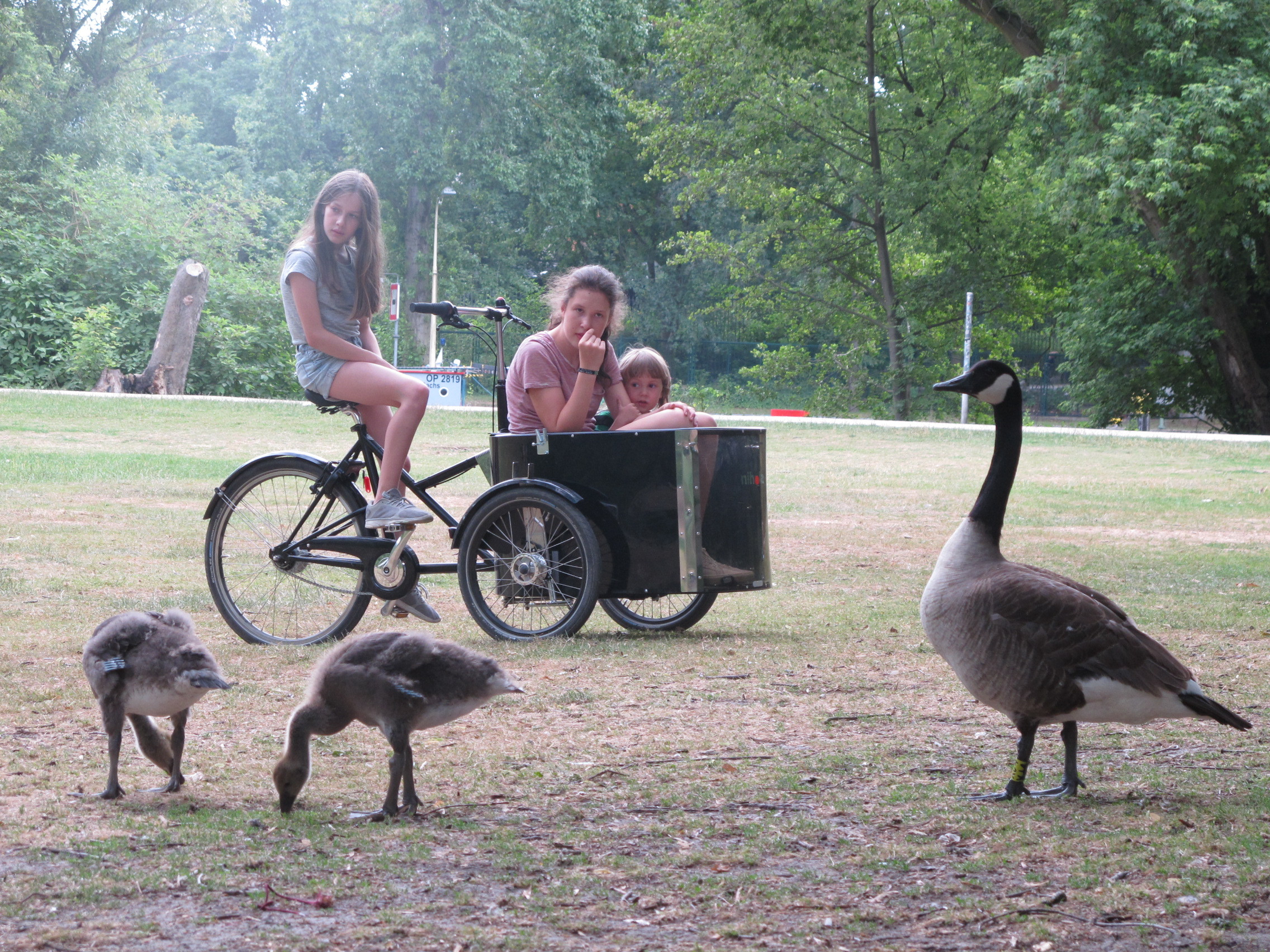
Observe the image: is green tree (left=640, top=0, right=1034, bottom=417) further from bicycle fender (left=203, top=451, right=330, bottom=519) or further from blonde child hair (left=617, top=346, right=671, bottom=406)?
bicycle fender (left=203, top=451, right=330, bottom=519)

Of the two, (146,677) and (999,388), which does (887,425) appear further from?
(146,677)

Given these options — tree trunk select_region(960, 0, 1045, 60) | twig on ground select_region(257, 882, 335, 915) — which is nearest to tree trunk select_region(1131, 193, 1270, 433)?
tree trunk select_region(960, 0, 1045, 60)

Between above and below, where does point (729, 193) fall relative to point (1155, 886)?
above

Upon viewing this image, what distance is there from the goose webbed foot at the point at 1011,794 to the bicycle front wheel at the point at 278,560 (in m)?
3.43

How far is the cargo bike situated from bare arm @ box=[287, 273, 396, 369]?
29cm

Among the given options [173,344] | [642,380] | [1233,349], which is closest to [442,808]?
[642,380]

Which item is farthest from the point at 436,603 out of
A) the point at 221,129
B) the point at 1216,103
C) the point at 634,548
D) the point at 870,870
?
the point at 221,129

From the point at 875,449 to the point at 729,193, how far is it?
1571 centimetres

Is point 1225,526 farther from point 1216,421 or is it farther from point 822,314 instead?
point 822,314

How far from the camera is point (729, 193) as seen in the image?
35.1m

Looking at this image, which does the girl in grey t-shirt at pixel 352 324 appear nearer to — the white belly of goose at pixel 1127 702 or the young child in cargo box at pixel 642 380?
the young child in cargo box at pixel 642 380

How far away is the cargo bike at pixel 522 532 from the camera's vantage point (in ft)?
20.9

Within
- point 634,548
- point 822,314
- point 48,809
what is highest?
point 822,314

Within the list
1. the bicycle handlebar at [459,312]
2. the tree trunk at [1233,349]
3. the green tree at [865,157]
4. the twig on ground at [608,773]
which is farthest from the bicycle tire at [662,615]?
the green tree at [865,157]
